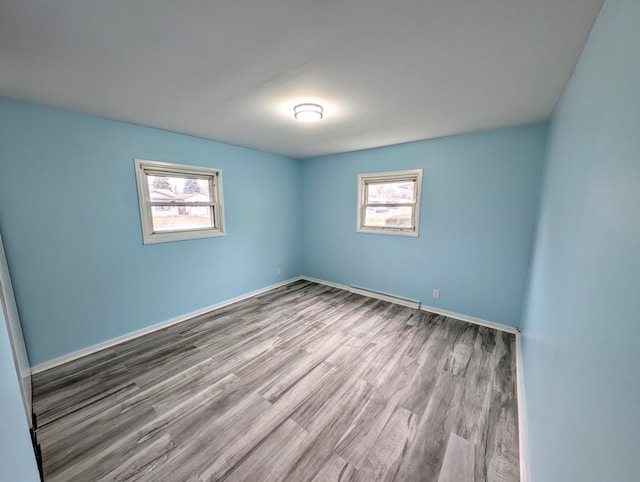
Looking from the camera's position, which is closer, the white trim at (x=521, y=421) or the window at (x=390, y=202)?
the white trim at (x=521, y=421)

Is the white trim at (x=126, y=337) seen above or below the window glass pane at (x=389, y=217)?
below

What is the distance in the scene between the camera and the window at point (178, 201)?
269 cm

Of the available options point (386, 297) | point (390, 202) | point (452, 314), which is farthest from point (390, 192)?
point (452, 314)

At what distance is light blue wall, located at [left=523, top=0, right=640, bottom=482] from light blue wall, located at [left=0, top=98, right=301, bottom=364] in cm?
347

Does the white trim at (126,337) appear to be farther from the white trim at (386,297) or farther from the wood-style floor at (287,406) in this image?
the white trim at (386,297)

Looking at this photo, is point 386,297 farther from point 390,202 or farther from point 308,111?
point 308,111

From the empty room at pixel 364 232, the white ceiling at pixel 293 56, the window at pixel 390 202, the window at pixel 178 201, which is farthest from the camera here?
the window at pixel 390 202

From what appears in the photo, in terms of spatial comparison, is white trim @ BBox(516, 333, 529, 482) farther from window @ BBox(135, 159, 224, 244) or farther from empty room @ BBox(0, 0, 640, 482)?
window @ BBox(135, 159, 224, 244)

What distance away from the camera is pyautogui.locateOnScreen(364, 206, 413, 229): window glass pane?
3474 mm

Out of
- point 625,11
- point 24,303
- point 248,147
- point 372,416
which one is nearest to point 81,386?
point 24,303

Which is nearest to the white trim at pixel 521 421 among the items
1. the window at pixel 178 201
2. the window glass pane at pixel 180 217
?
the window at pixel 178 201

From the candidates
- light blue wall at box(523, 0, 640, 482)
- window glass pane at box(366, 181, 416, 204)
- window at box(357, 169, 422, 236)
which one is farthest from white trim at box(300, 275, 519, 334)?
light blue wall at box(523, 0, 640, 482)

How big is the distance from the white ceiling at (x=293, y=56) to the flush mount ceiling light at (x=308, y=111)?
74mm

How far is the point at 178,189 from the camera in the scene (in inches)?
119
